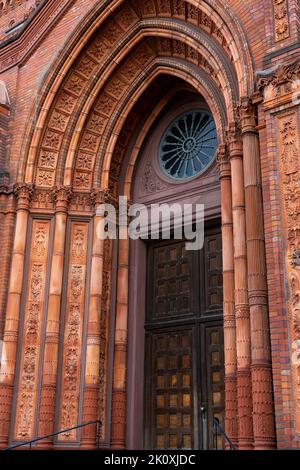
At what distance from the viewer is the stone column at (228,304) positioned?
30.1ft

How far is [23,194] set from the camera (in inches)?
492

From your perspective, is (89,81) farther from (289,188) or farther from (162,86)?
(289,188)

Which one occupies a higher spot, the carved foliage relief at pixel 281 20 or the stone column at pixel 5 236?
the carved foliage relief at pixel 281 20

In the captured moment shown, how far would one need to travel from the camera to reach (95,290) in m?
12.1

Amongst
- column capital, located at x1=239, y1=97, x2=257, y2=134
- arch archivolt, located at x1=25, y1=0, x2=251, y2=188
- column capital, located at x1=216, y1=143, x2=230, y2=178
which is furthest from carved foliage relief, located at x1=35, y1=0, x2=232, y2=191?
column capital, located at x1=239, y1=97, x2=257, y2=134

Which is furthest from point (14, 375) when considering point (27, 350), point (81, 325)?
point (81, 325)

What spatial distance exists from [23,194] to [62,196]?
856mm

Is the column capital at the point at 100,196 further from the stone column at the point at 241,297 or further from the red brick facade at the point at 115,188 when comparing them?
the stone column at the point at 241,297

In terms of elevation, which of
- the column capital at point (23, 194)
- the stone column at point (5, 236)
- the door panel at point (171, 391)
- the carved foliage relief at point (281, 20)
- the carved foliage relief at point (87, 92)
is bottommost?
the door panel at point (171, 391)

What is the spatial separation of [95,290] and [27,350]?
1.88 metres

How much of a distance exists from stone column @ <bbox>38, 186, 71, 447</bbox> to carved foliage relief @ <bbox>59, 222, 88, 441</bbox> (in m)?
0.23

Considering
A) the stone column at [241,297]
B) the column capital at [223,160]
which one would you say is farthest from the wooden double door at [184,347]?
the stone column at [241,297]

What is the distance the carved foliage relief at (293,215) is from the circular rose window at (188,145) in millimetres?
4077

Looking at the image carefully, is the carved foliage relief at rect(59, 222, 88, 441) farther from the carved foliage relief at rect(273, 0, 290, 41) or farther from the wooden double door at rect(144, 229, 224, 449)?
the carved foliage relief at rect(273, 0, 290, 41)
